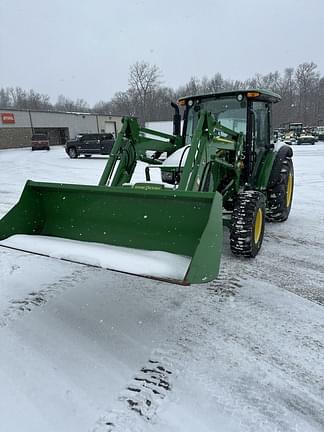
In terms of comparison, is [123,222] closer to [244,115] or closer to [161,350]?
[161,350]

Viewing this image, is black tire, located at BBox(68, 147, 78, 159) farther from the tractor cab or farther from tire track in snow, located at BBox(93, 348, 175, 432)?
tire track in snow, located at BBox(93, 348, 175, 432)

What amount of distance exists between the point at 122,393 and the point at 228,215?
3165 millimetres

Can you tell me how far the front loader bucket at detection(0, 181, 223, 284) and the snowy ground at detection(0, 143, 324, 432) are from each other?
602 millimetres

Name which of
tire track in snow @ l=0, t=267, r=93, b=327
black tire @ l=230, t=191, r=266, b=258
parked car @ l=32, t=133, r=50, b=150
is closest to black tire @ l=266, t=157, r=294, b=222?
black tire @ l=230, t=191, r=266, b=258

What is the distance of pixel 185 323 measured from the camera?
312 cm

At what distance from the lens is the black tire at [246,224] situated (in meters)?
4.23

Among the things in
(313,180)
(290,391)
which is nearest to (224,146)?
(290,391)

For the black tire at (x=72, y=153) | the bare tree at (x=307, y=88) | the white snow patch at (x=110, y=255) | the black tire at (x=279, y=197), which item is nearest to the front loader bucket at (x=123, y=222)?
the white snow patch at (x=110, y=255)

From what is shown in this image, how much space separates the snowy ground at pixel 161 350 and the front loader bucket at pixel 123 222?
23.7 inches

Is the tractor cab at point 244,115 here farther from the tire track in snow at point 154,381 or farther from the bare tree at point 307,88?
the bare tree at point 307,88

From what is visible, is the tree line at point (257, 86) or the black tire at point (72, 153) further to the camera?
the tree line at point (257, 86)

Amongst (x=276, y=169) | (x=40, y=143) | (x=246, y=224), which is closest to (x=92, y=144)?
(x=40, y=143)

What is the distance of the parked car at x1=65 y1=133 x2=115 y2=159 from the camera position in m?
20.7

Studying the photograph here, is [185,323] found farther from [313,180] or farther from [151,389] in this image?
[313,180]
